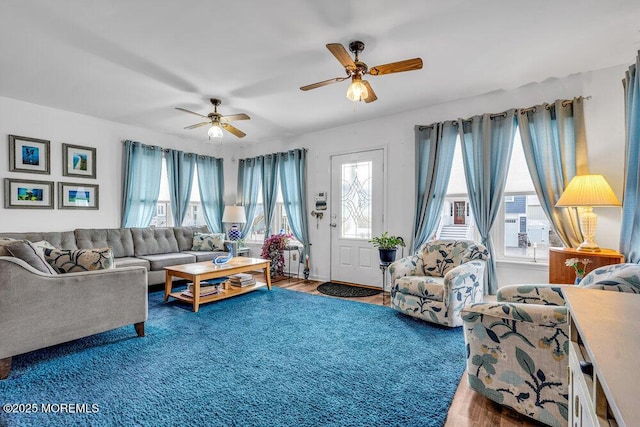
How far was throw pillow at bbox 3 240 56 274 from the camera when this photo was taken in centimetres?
223

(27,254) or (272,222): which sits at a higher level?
(272,222)

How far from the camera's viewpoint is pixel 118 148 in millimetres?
5000

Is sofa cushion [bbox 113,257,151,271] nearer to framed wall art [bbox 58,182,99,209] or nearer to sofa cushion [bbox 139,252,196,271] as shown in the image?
sofa cushion [bbox 139,252,196,271]

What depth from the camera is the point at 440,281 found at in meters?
3.20

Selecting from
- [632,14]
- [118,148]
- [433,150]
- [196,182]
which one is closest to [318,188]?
[433,150]

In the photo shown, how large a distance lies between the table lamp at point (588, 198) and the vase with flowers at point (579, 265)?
6.8 inches

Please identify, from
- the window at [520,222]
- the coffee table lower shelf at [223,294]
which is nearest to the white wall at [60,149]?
the coffee table lower shelf at [223,294]

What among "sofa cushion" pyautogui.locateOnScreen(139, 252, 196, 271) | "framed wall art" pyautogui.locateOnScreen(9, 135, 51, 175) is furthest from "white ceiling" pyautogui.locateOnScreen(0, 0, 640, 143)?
"sofa cushion" pyautogui.locateOnScreen(139, 252, 196, 271)

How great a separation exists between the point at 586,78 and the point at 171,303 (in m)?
5.36

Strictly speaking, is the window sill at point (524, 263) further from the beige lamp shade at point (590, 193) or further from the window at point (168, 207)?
the window at point (168, 207)

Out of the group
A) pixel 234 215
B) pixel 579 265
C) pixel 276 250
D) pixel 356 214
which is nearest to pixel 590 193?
pixel 579 265

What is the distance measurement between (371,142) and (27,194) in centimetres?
489

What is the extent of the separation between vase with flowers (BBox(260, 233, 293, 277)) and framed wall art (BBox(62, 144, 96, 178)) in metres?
2.92

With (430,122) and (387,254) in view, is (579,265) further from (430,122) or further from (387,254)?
(430,122)
